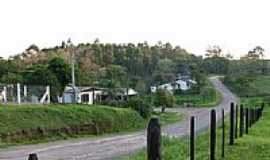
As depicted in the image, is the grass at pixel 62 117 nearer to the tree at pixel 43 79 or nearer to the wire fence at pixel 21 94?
the wire fence at pixel 21 94

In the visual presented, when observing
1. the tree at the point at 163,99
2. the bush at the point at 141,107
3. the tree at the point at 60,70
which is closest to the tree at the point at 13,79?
the tree at the point at 60,70

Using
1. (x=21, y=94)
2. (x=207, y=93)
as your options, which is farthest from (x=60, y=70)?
(x=207, y=93)

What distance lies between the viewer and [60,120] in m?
38.4

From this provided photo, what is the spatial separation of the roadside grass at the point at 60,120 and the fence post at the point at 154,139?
27.7 metres

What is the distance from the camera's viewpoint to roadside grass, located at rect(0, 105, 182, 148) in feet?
112

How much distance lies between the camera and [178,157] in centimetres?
1622

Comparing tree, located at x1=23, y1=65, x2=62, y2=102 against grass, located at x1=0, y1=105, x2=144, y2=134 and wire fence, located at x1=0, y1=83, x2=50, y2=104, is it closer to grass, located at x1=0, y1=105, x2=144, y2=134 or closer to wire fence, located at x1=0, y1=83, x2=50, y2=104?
wire fence, located at x1=0, y1=83, x2=50, y2=104

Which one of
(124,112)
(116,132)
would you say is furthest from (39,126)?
(124,112)

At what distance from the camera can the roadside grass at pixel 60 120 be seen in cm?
3422

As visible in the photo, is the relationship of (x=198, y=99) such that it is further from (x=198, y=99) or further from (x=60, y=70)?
(x=60, y=70)

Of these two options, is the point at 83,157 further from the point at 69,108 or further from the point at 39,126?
the point at 69,108

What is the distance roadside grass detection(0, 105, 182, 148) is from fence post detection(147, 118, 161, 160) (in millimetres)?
27659

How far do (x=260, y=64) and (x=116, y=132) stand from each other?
102 metres

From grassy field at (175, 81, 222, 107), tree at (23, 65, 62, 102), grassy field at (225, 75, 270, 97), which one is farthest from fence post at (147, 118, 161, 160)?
grassy field at (225, 75, 270, 97)
